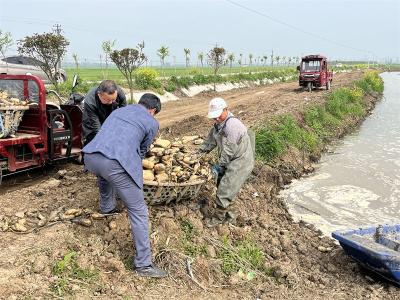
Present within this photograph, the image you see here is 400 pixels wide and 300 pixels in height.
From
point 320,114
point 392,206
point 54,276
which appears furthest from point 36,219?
point 320,114

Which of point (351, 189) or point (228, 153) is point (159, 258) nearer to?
point (228, 153)

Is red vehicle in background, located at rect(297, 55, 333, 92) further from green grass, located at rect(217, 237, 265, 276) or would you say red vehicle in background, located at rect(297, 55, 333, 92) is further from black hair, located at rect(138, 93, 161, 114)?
black hair, located at rect(138, 93, 161, 114)

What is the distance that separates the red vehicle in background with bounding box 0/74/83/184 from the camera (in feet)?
20.9

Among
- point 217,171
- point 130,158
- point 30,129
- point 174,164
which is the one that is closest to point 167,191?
point 174,164

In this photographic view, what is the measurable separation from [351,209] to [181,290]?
17.7 feet

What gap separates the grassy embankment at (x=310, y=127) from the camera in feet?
34.3

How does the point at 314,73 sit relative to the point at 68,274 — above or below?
above

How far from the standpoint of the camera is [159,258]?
4.74 metres

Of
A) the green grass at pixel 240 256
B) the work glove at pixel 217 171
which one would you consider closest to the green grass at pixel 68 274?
the green grass at pixel 240 256

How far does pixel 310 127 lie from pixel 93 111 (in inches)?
374

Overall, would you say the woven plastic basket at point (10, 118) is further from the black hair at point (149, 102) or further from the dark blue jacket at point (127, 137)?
the black hair at point (149, 102)

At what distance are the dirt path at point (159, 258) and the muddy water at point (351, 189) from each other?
5.30 ft

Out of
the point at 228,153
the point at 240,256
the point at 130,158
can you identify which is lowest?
the point at 240,256

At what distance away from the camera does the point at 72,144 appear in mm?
8047
